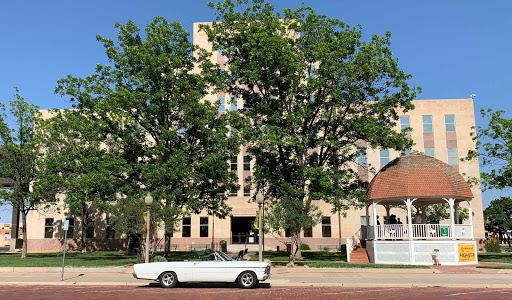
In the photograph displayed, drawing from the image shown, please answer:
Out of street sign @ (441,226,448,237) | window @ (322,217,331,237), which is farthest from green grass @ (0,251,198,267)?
window @ (322,217,331,237)

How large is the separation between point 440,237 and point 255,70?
15.4m

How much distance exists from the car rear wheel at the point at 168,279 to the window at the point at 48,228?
127 ft

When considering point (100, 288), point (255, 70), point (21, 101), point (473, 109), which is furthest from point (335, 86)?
point (473, 109)

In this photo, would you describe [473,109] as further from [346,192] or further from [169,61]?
[169,61]

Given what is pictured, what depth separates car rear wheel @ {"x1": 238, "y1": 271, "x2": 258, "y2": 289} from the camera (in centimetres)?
1630

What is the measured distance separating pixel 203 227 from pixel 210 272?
33.2 metres

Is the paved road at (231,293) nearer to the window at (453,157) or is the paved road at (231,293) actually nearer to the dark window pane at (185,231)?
the dark window pane at (185,231)

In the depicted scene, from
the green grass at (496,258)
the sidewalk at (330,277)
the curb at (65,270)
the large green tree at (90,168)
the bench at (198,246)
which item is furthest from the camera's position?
the bench at (198,246)

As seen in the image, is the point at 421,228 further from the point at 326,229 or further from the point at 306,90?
the point at 326,229

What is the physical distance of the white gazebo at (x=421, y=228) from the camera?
26.2 m

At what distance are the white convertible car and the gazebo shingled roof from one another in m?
13.7

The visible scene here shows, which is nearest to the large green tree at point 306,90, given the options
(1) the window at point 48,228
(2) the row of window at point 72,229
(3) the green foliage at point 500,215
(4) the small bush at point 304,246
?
(4) the small bush at point 304,246

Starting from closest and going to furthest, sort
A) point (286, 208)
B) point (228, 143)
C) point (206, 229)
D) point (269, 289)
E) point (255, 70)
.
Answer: point (269, 289)
point (286, 208)
point (255, 70)
point (228, 143)
point (206, 229)

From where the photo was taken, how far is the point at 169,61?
A: 102 ft
